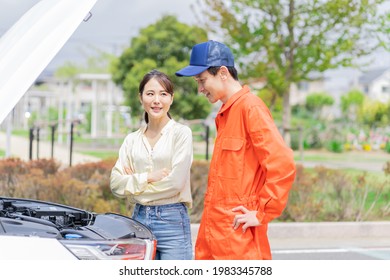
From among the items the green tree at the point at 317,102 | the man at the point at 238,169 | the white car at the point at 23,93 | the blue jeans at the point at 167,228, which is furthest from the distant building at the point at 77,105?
the green tree at the point at 317,102

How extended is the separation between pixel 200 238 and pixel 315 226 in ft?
18.1

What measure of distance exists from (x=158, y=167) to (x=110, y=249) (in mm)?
942

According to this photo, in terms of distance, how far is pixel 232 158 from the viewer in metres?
3.04

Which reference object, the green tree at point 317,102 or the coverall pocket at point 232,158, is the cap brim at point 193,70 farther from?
the green tree at point 317,102

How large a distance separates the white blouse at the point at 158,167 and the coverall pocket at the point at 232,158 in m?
0.35

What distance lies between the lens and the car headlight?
2.50m


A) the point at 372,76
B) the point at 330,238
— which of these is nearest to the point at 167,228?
the point at 330,238

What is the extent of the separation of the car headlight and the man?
1.54ft

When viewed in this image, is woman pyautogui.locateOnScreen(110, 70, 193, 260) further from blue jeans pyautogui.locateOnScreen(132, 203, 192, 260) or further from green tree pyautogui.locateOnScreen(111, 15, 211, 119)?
green tree pyautogui.locateOnScreen(111, 15, 211, 119)

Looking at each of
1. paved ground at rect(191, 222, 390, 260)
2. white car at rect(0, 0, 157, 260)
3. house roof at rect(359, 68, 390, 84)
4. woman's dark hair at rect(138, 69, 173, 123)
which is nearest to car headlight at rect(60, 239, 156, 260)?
white car at rect(0, 0, 157, 260)

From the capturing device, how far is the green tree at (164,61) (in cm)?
2464

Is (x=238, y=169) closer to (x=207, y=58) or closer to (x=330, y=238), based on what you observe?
(x=207, y=58)

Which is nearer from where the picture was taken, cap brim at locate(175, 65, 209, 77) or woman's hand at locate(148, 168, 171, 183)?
cap brim at locate(175, 65, 209, 77)

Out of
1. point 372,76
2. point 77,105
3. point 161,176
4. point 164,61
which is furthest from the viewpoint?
point 372,76
